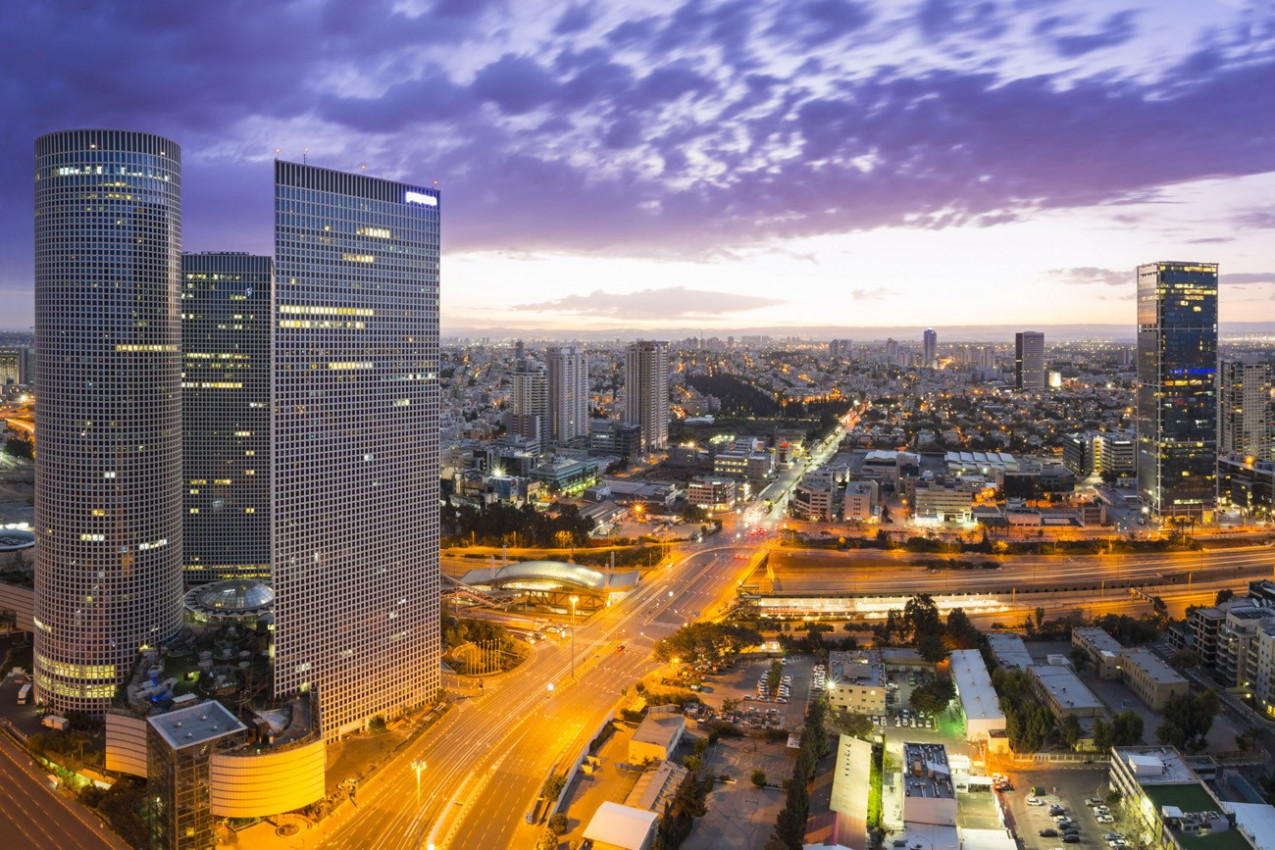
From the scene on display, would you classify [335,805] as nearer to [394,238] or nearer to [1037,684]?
[394,238]

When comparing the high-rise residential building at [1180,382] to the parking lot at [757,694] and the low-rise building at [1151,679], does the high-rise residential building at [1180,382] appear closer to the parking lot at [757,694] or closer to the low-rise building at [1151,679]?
the low-rise building at [1151,679]

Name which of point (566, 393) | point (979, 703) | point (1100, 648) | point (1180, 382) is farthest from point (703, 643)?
point (566, 393)

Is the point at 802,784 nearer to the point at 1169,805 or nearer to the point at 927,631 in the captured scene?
the point at 1169,805

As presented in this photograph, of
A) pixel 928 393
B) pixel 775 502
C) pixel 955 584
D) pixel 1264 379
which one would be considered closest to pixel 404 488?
pixel 955 584

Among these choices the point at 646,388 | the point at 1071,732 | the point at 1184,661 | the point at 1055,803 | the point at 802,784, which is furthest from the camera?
the point at 646,388

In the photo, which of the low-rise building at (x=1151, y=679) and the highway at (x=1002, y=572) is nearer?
the low-rise building at (x=1151, y=679)

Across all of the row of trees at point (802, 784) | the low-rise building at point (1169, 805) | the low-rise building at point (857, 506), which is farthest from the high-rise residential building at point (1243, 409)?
the row of trees at point (802, 784)
